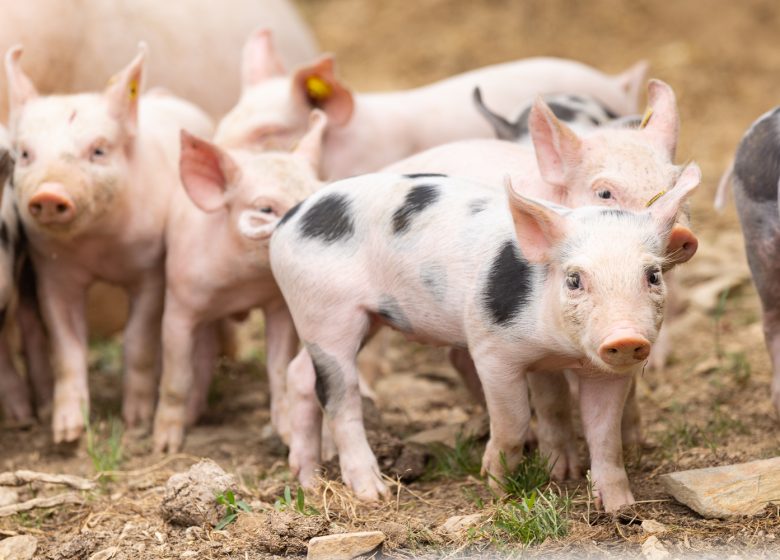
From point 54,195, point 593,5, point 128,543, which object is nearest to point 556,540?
point 128,543

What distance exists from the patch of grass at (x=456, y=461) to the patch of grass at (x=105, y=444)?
1148 millimetres

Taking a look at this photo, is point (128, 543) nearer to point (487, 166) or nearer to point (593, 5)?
point (487, 166)

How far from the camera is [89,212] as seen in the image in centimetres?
497

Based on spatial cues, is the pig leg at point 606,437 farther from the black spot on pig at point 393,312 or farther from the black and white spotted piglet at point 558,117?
the black and white spotted piglet at point 558,117

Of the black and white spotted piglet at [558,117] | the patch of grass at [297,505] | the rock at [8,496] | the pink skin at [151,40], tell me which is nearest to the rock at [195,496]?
the patch of grass at [297,505]

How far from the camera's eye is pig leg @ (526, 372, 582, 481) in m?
4.24

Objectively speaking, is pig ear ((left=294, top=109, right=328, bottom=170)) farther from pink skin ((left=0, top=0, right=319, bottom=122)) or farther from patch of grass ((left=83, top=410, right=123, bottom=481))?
pink skin ((left=0, top=0, right=319, bottom=122))

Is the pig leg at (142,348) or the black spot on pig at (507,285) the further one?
the pig leg at (142,348)

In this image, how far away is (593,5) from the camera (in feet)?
36.9

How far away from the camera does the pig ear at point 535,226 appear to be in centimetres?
353

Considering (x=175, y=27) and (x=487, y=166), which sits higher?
(x=175, y=27)

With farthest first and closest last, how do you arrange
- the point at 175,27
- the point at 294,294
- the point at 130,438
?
1. the point at 175,27
2. the point at 130,438
3. the point at 294,294

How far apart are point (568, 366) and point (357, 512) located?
0.78m

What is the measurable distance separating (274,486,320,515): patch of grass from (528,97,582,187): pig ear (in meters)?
1.25
